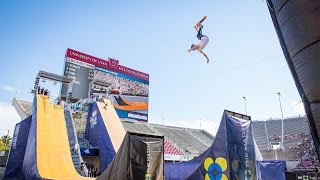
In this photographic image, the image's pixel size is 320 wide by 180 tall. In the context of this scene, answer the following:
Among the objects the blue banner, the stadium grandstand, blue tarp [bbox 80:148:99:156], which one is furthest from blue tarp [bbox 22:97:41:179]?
the blue banner

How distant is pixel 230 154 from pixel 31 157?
Result: 35.3ft

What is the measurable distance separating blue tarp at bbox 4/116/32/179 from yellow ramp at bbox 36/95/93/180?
1.44 m

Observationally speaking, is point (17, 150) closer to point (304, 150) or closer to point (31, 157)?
point (31, 157)

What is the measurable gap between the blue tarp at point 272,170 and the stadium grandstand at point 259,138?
7540 mm

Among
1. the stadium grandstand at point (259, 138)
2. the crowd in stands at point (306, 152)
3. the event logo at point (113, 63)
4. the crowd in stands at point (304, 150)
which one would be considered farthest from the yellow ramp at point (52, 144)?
the crowd in stands at point (306, 152)

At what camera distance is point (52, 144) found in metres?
15.0

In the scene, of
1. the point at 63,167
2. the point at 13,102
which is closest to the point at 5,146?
the point at 13,102

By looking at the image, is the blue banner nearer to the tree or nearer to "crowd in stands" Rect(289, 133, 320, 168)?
"crowd in stands" Rect(289, 133, 320, 168)

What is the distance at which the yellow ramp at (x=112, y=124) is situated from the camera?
18.0 m

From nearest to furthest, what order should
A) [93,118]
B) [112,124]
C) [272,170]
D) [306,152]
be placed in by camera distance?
[272,170] < [112,124] < [93,118] < [306,152]

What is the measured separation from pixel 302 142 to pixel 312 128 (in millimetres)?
29142

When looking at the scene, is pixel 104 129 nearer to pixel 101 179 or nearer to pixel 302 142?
pixel 101 179

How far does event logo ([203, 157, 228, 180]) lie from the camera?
978 centimetres

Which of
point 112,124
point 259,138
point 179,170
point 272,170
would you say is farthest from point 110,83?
point 259,138
